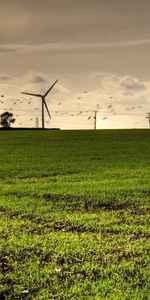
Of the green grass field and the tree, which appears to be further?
the tree

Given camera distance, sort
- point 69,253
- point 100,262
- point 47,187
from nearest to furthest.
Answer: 1. point 100,262
2. point 69,253
3. point 47,187

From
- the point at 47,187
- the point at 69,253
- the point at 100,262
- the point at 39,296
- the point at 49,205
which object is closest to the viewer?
the point at 39,296

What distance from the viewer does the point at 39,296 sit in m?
9.34

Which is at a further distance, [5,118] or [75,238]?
[5,118]

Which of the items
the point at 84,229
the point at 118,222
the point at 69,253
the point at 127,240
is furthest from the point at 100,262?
the point at 118,222

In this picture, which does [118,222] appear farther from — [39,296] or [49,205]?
[39,296]

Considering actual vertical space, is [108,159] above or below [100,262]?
above

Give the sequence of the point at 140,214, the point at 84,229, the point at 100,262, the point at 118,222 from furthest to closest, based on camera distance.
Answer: the point at 140,214 → the point at 118,222 → the point at 84,229 → the point at 100,262

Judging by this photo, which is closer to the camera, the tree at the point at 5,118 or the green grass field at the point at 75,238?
the green grass field at the point at 75,238

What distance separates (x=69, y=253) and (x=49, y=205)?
7.31 meters

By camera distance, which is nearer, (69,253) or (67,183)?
(69,253)

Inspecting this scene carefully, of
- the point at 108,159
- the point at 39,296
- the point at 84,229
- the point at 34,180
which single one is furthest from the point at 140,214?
the point at 108,159

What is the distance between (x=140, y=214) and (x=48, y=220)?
3.59 metres

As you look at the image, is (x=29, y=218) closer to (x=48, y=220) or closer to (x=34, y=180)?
(x=48, y=220)
